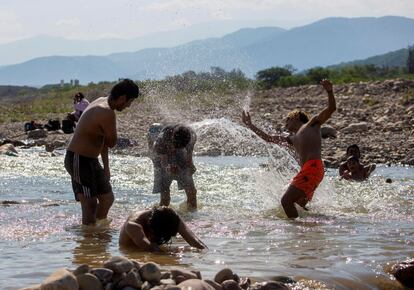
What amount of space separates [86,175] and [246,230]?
69.6 inches

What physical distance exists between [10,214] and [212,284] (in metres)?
5.24

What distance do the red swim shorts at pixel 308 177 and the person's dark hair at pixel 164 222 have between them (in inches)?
115

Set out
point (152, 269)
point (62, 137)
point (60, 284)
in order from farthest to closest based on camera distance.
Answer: point (62, 137), point (152, 269), point (60, 284)

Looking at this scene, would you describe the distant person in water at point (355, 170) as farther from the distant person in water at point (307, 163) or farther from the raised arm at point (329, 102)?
the raised arm at point (329, 102)

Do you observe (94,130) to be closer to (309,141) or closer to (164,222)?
(164,222)

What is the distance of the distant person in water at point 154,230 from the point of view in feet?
23.3

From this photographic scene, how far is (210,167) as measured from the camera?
18.0 metres

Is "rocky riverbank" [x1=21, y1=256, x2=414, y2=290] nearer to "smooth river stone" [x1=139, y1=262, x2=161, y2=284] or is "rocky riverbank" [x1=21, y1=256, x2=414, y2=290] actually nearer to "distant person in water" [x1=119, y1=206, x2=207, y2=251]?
"smooth river stone" [x1=139, y1=262, x2=161, y2=284]

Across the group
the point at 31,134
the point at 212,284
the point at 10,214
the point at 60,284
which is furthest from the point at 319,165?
the point at 31,134

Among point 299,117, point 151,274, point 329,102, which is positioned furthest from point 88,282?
point 299,117

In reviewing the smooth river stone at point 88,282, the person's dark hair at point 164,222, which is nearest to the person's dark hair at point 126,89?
the person's dark hair at point 164,222

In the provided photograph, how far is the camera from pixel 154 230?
23.8 feet

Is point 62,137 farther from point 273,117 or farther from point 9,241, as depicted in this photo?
point 9,241

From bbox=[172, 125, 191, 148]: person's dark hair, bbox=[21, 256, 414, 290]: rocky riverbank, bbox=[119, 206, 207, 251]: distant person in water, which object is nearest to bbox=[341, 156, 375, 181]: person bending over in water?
bbox=[172, 125, 191, 148]: person's dark hair
